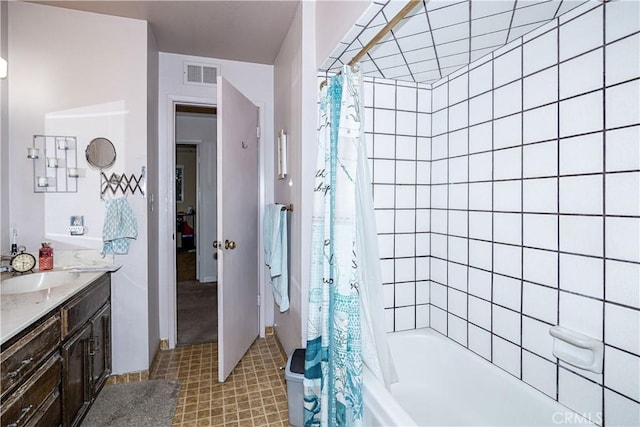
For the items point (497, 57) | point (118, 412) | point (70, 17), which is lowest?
point (118, 412)

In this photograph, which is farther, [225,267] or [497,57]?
[225,267]

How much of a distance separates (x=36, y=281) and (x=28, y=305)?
57 centimetres

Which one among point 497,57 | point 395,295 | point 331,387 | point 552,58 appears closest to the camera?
point 552,58

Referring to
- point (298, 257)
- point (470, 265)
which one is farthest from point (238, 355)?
point (470, 265)

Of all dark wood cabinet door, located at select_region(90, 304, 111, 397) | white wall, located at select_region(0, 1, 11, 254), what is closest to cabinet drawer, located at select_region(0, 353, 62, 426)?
dark wood cabinet door, located at select_region(90, 304, 111, 397)

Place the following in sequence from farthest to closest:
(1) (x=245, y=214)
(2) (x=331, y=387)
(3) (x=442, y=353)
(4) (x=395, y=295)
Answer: (1) (x=245, y=214)
(4) (x=395, y=295)
(3) (x=442, y=353)
(2) (x=331, y=387)

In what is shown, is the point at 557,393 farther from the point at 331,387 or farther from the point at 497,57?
the point at 497,57

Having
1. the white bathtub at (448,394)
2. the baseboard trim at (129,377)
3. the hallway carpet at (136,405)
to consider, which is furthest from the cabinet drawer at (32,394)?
the white bathtub at (448,394)

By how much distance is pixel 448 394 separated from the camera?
1675mm

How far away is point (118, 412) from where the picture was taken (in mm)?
1758

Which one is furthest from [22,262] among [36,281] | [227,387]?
[227,387]

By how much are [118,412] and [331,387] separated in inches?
51.0

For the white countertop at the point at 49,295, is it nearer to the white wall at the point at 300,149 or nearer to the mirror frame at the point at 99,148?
the mirror frame at the point at 99,148

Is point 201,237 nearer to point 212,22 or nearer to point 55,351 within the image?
point 212,22
